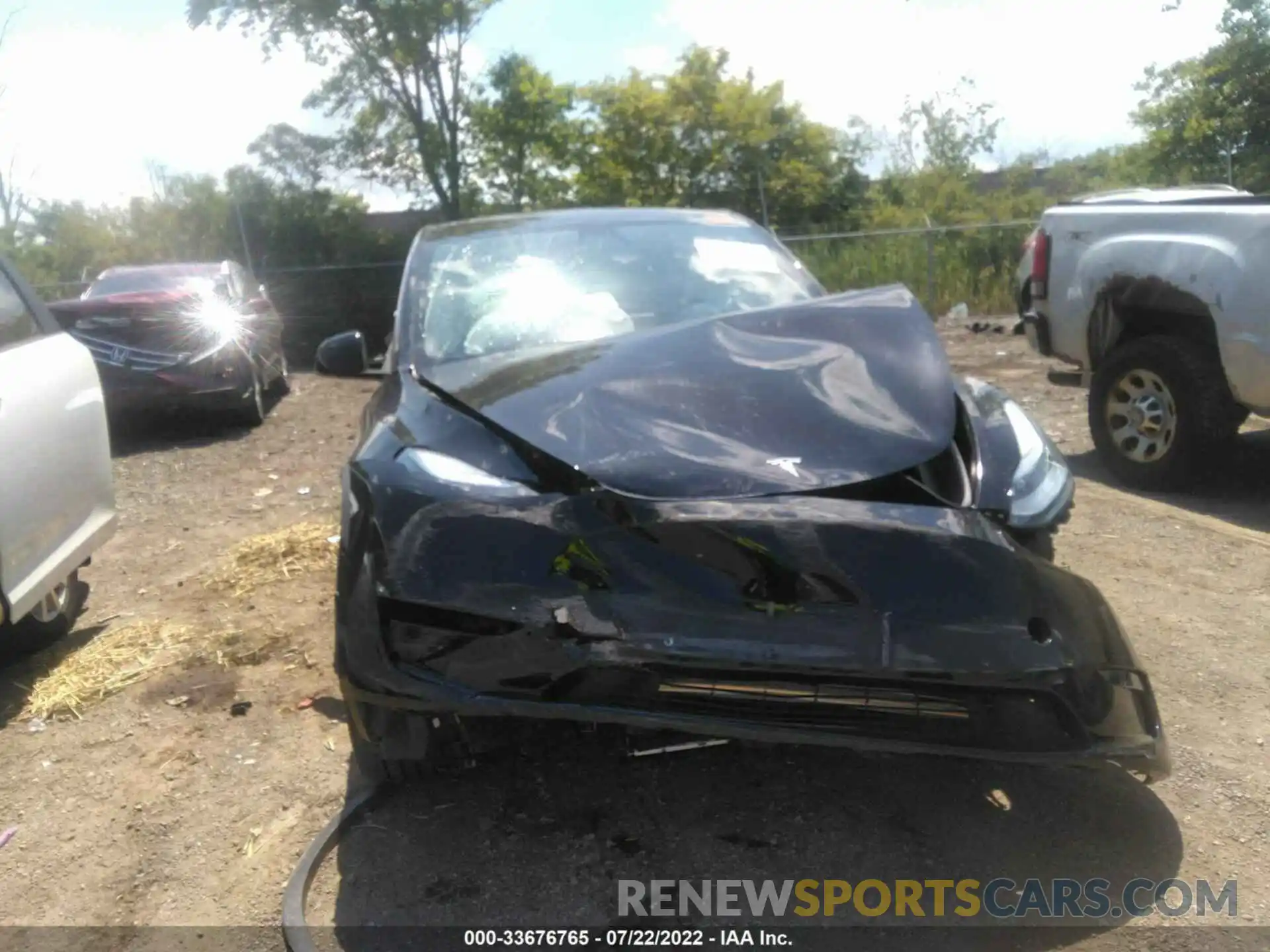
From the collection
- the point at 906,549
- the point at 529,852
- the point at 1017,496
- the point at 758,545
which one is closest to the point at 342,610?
the point at 529,852

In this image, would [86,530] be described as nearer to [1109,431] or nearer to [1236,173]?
[1109,431]

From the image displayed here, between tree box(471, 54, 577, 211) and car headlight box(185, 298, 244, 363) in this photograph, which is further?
tree box(471, 54, 577, 211)

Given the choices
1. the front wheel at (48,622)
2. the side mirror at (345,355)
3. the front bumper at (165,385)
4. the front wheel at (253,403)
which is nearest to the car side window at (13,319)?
the front wheel at (48,622)

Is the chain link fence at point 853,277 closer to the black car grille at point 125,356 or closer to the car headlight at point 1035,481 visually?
the black car grille at point 125,356

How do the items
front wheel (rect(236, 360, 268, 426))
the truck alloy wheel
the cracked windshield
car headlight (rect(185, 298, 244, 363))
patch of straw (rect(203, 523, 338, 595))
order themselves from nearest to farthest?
the cracked windshield, patch of straw (rect(203, 523, 338, 595)), the truck alloy wheel, car headlight (rect(185, 298, 244, 363)), front wheel (rect(236, 360, 268, 426))

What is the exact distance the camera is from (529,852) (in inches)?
111

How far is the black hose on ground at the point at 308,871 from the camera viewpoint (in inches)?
98.7

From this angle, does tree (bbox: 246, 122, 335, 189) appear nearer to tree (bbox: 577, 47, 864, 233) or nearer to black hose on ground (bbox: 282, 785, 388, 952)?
tree (bbox: 577, 47, 864, 233)

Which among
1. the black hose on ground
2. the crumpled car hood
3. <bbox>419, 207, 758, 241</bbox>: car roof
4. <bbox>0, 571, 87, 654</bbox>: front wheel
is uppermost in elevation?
<bbox>419, 207, 758, 241</bbox>: car roof

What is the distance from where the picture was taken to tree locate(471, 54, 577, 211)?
22406mm

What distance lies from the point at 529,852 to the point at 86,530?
2.46 metres

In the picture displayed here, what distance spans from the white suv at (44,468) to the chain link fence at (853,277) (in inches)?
412

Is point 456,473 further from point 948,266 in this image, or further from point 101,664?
point 948,266

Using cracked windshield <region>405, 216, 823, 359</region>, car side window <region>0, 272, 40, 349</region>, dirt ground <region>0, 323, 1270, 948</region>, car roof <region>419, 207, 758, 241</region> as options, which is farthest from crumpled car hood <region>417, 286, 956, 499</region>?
car side window <region>0, 272, 40, 349</region>
